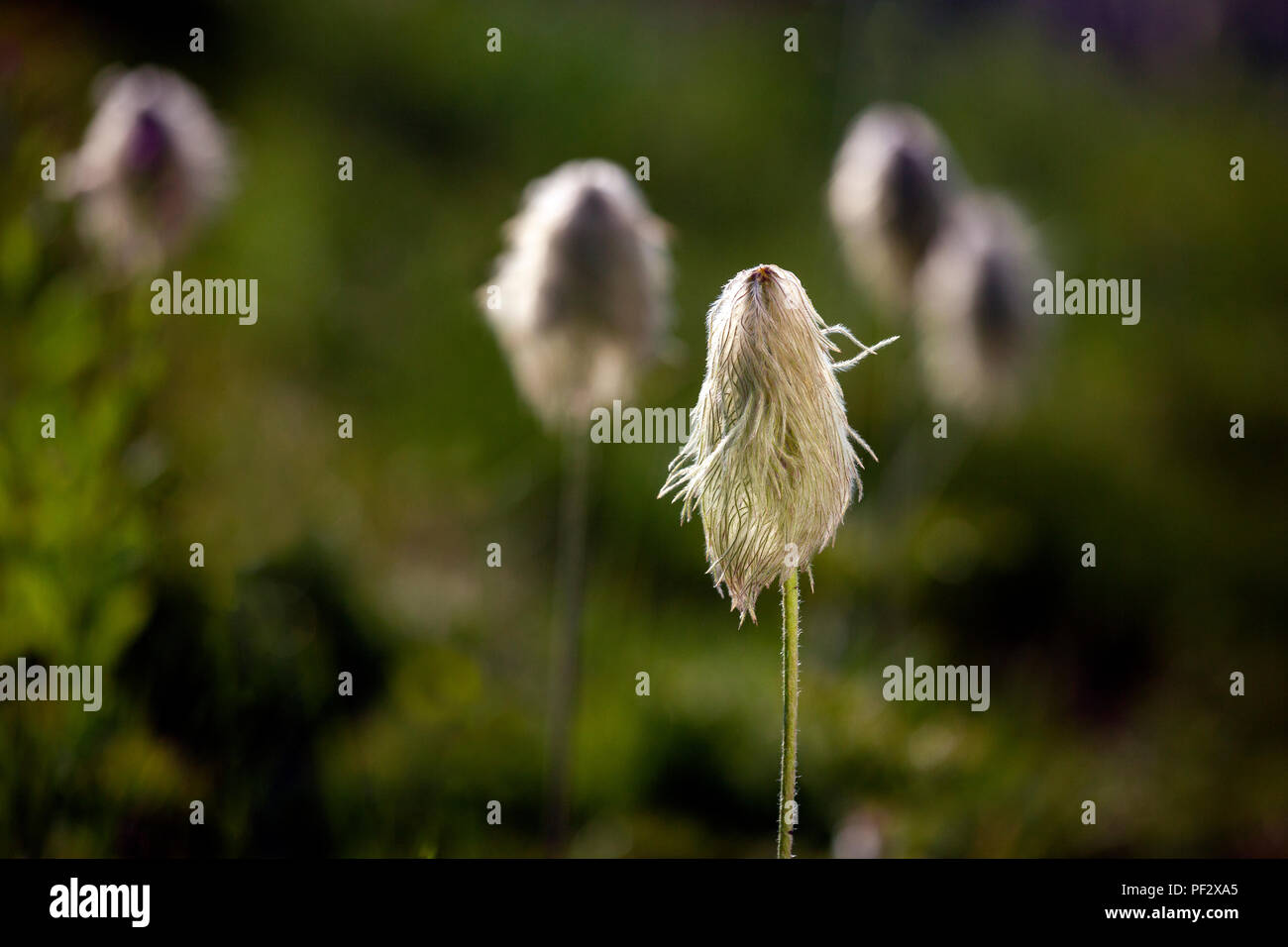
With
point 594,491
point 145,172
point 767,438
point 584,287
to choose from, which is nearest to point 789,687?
point 767,438

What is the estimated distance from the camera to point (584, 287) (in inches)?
80.8

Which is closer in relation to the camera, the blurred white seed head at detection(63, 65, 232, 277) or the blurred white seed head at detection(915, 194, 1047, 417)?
the blurred white seed head at detection(63, 65, 232, 277)

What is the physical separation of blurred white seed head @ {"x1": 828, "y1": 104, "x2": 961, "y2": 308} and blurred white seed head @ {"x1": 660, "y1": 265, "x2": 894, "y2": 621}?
179cm

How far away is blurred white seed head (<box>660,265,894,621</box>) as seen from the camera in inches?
43.6

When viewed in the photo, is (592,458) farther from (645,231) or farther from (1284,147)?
(1284,147)

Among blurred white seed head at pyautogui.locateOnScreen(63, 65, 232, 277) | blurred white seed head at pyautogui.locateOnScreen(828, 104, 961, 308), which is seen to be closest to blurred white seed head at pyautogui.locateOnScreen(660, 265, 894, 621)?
blurred white seed head at pyautogui.locateOnScreen(828, 104, 961, 308)

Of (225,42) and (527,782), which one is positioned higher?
(225,42)

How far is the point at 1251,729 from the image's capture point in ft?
11.5

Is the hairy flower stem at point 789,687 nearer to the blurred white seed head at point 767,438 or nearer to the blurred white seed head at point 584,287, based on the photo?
the blurred white seed head at point 767,438

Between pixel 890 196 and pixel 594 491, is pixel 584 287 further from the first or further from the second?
pixel 594 491

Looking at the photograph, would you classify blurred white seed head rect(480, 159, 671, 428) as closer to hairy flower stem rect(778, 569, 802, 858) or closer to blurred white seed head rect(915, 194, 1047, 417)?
hairy flower stem rect(778, 569, 802, 858)

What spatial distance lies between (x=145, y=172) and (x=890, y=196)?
177cm
